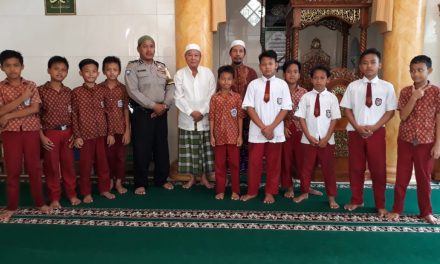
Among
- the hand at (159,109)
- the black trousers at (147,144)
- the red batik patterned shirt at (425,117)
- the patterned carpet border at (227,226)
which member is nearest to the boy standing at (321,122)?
the patterned carpet border at (227,226)

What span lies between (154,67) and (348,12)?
7.36 feet

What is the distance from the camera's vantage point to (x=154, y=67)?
3.86 meters

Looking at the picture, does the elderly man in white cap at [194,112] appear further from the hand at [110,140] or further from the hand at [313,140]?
the hand at [313,140]

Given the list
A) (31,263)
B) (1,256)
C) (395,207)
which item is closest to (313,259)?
(395,207)

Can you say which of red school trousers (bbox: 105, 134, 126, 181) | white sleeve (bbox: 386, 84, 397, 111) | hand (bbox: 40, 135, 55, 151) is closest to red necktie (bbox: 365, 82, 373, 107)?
white sleeve (bbox: 386, 84, 397, 111)

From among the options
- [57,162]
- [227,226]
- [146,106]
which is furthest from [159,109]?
[227,226]

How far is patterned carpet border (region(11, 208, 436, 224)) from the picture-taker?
3039 mm

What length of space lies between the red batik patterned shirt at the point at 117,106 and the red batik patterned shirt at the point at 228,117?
37.0 inches

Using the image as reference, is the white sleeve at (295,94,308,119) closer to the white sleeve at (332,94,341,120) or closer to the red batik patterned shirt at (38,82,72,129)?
the white sleeve at (332,94,341,120)

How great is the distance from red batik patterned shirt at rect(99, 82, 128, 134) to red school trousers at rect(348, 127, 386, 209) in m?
2.12

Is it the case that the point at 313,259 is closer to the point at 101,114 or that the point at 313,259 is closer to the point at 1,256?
the point at 1,256

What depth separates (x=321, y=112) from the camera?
336 cm

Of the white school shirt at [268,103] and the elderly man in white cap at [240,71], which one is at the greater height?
the elderly man in white cap at [240,71]

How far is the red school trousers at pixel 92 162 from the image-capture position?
11.5ft
